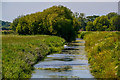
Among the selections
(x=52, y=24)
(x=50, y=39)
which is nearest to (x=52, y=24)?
(x=52, y=24)

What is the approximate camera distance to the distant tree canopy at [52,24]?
64125 mm

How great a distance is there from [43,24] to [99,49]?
46.5m

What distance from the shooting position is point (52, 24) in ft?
211

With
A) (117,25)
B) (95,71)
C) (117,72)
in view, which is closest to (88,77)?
(95,71)

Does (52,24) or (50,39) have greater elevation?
(52,24)

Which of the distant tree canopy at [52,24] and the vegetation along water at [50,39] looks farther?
the distant tree canopy at [52,24]

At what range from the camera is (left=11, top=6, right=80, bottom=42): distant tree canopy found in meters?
64.1

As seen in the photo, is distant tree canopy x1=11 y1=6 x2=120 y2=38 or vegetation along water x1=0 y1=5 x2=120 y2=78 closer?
vegetation along water x1=0 y1=5 x2=120 y2=78

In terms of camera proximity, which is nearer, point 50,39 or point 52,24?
point 50,39

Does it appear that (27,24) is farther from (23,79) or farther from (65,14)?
(23,79)

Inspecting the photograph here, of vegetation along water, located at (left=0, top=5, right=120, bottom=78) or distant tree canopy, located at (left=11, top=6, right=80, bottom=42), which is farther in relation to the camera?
Result: distant tree canopy, located at (left=11, top=6, right=80, bottom=42)

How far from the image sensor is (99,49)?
23.4m

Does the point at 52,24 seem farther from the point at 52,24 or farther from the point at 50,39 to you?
the point at 50,39

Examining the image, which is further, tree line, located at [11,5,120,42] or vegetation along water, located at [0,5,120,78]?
tree line, located at [11,5,120,42]
